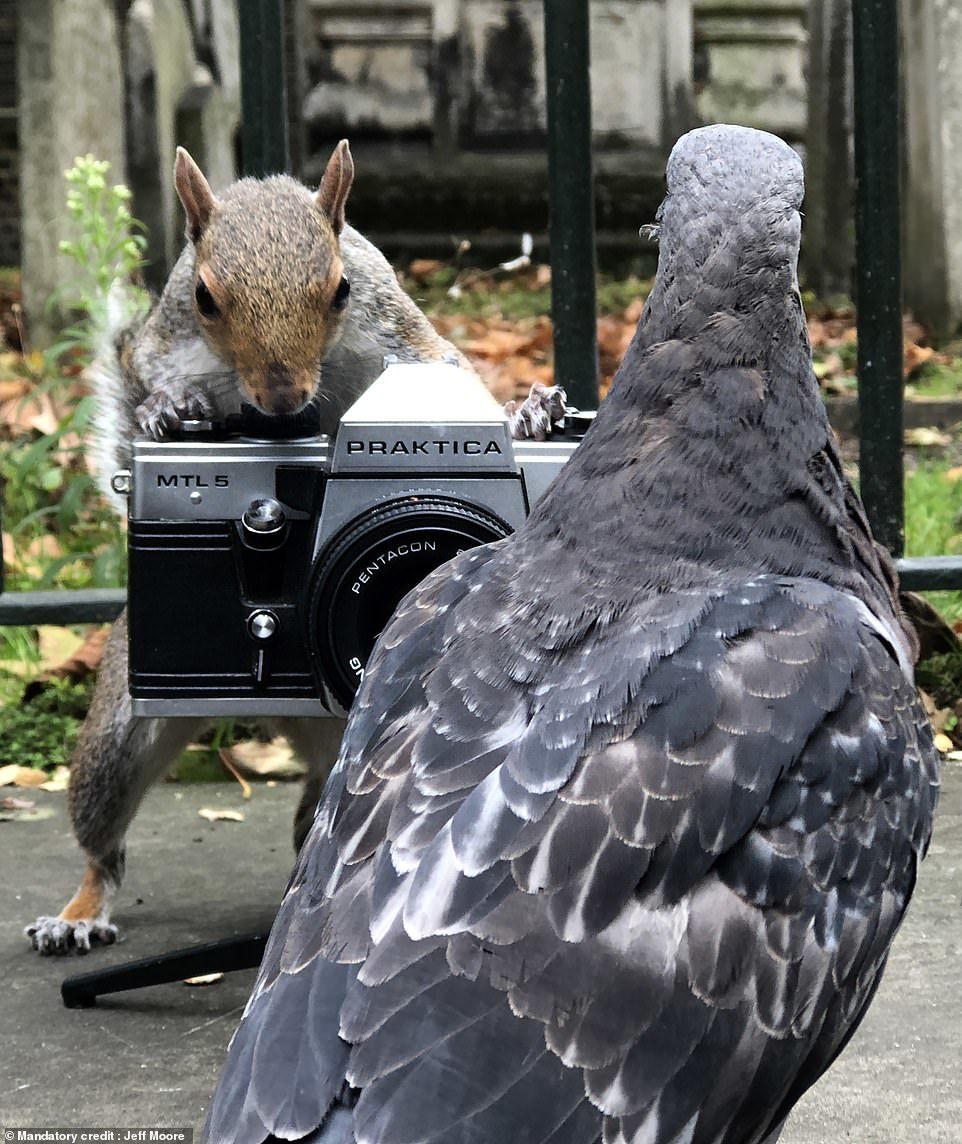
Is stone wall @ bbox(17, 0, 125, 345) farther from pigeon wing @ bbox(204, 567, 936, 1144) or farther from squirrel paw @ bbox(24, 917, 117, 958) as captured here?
pigeon wing @ bbox(204, 567, 936, 1144)

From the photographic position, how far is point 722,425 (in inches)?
95.7

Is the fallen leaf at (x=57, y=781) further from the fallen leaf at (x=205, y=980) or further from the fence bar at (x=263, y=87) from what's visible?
the fence bar at (x=263, y=87)

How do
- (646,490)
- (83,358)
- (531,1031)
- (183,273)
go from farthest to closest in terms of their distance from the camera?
(83,358) < (183,273) < (646,490) < (531,1031)

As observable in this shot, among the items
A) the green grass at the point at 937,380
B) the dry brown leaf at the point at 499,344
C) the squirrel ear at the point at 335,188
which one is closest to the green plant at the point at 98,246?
the squirrel ear at the point at 335,188

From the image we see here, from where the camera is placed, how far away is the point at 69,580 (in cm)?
538

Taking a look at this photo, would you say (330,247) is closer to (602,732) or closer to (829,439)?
(829,439)

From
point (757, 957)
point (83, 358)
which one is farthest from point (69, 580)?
point (757, 957)

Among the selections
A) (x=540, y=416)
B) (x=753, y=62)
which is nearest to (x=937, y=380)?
(x=753, y=62)

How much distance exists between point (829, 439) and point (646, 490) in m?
0.29

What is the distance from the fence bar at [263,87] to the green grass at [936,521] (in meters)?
2.16

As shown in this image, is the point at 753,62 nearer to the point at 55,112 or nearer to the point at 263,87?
the point at 55,112

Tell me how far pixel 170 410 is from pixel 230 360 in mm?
145

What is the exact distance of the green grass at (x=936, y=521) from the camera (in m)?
5.16

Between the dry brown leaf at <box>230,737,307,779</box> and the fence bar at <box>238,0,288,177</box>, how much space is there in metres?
1.43
